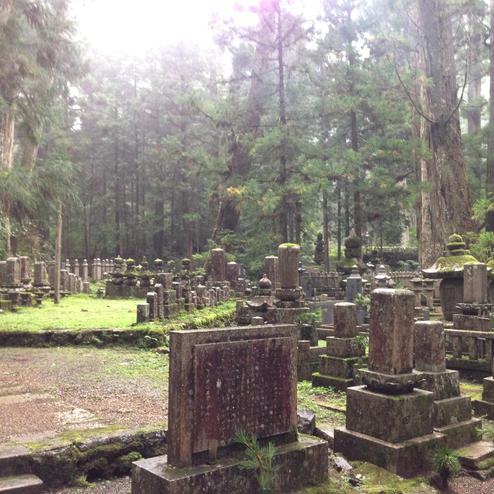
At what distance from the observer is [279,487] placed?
343 centimetres

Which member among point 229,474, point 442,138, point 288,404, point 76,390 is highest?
point 442,138

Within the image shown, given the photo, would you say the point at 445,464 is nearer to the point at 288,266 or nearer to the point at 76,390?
the point at 76,390

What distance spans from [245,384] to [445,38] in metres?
19.0

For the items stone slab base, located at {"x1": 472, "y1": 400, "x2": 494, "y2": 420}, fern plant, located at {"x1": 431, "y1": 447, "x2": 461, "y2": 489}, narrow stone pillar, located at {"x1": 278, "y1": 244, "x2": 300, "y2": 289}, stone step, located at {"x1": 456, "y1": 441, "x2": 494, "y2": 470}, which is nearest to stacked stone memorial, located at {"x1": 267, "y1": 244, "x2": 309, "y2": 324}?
narrow stone pillar, located at {"x1": 278, "y1": 244, "x2": 300, "y2": 289}

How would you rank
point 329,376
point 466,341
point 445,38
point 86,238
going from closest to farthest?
point 329,376 → point 466,341 → point 445,38 → point 86,238

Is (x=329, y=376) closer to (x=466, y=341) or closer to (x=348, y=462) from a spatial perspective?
(x=466, y=341)

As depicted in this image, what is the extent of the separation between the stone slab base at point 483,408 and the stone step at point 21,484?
192 inches

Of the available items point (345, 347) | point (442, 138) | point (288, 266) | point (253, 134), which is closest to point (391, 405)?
point (345, 347)

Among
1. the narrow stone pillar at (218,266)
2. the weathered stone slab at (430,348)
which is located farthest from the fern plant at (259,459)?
the narrow stone pillar at (218,266)

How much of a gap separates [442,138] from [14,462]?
1794 cm

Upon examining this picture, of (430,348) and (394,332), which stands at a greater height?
(394,332)

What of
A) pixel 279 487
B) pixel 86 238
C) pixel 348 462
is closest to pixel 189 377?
pixel 279 487

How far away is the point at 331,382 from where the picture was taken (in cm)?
724

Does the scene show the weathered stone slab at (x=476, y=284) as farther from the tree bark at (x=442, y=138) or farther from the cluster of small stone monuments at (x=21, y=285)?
the cluster of small stone monuments at (x=21, y=285)
